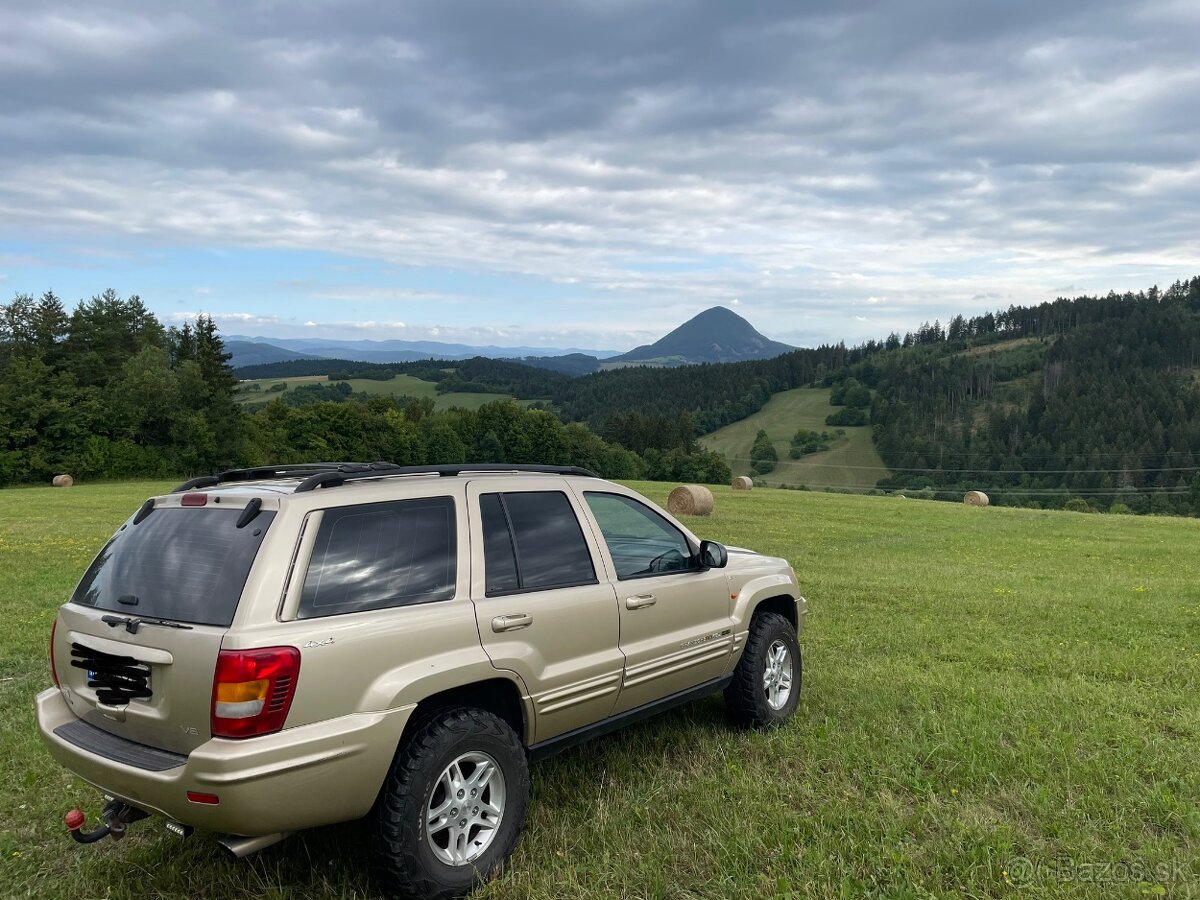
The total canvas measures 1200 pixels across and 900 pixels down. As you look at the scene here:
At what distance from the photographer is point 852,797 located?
190 inches

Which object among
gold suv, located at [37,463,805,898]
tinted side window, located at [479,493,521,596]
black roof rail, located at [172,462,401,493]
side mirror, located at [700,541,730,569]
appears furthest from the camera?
side mirror, located at [700,541,730,569]

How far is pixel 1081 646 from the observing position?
935 cm

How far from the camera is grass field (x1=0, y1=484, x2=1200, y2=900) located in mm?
3969

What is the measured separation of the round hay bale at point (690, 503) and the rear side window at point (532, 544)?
26009 mm

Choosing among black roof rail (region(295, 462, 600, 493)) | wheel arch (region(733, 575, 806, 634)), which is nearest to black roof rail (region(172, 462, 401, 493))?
black roof rail (region(295, 462, 600, 493))

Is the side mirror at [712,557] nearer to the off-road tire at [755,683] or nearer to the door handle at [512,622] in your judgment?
the off-road tire at [755,683]

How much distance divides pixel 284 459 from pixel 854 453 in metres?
92.5

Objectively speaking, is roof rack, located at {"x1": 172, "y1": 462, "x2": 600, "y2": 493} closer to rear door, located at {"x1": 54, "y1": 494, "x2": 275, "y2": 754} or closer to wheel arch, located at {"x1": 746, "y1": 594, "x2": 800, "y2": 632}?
rear door, located at {"x1": 54, "y1": 494, "x2": 275, "y2": 754}

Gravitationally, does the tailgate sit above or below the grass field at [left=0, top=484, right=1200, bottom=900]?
above

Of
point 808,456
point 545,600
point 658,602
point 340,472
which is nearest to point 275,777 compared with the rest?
point 340,472

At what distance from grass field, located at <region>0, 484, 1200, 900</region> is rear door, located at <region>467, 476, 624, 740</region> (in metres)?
0.77

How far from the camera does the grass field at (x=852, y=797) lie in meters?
3.97

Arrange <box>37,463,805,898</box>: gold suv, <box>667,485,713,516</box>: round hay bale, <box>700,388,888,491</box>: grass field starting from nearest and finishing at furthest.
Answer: <box>37,463,805,898</box>: gold suv
<box>667,485,713,516</box>: round hay bale
<box>700,388,888,491</box>: grass field

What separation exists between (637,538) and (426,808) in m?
2.39
